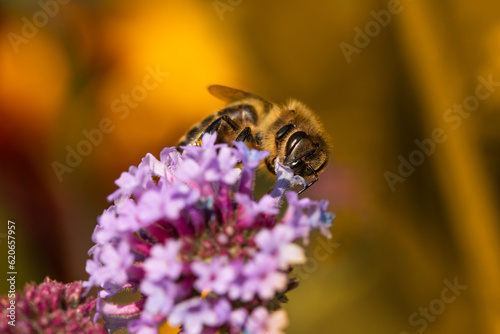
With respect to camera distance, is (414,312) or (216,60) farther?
(216,60)

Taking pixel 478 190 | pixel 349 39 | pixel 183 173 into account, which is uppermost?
pixel 349 39

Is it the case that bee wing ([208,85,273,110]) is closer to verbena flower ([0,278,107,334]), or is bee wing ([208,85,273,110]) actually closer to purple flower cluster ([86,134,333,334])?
purple flower cluster ([86,134,333,334])

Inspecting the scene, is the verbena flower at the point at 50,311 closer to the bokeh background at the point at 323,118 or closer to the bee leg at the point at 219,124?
the bee leg at the point at 219,124

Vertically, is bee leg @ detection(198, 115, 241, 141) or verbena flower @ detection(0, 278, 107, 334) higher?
bee leg @ detection(198, 115, 241, 141)

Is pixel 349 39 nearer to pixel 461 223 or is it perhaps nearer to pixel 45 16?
pixel 461 223

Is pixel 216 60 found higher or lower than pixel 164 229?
higher

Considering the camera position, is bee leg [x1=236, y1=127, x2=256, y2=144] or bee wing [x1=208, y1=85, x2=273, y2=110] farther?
bee wing [x1=208, y1=85, x2=273, y2=110]

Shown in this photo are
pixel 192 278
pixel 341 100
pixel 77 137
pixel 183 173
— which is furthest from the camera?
pixel 341 100

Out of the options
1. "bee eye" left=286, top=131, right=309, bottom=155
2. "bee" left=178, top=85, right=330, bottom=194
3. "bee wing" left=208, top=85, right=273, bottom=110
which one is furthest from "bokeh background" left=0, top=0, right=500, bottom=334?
"bee eye" left=286, top=131, right=309, bottom=155

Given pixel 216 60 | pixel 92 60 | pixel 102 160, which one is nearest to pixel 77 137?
pixel 102 160
